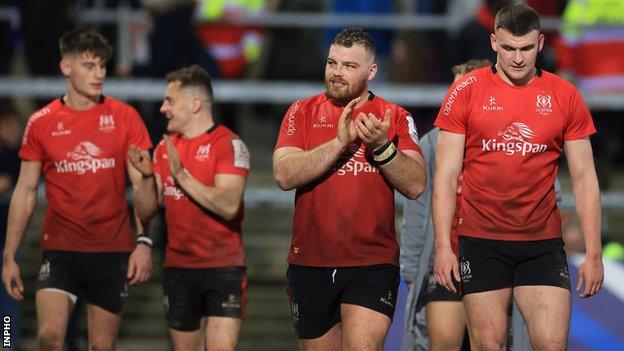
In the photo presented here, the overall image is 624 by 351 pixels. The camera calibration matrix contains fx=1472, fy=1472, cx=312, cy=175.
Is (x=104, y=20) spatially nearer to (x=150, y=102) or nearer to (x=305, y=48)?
(x=150, y=102)

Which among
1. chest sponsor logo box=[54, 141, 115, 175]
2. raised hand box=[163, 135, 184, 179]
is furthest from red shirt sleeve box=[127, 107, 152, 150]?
raised hand box=[163, 135, 184, 179]

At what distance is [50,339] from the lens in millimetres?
9844

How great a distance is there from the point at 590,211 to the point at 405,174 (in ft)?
3.50

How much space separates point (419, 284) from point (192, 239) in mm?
1565

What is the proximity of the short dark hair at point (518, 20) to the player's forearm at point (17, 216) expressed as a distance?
3.64 metres

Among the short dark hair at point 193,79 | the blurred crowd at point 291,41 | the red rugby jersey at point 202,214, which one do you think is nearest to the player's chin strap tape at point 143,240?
the red rugby jersey at point 202,214

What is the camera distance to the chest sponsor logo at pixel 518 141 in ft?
27.2

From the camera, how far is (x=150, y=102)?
50.6 ft

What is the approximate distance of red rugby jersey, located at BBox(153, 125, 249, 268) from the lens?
9.98 meters

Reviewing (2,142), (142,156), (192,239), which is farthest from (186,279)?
(2,142)

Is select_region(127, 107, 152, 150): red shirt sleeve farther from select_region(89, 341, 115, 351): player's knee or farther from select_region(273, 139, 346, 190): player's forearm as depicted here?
select_region(273, 139, 346, 190): player's forearm

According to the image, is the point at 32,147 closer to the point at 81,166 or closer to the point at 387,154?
the point at 81,166

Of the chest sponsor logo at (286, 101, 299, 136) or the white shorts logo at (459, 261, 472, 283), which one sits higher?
the chest sponsor logo at (286, 101, 299, 136)

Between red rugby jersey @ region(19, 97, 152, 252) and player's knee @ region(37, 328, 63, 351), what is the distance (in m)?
0.61
